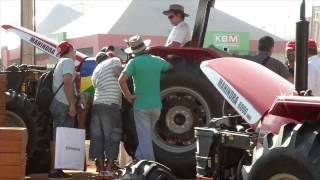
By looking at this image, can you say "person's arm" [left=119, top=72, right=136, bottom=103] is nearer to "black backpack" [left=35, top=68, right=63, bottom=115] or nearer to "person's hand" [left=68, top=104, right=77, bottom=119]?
"person's hand" [left=68, top=104, right=77, bottom=119]

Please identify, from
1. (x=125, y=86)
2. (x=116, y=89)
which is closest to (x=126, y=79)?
(x=125, y=86)

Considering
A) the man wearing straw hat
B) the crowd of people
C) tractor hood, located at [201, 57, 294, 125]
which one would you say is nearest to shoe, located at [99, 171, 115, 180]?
the crowd of people

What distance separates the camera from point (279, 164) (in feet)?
12.2

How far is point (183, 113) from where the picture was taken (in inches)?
270

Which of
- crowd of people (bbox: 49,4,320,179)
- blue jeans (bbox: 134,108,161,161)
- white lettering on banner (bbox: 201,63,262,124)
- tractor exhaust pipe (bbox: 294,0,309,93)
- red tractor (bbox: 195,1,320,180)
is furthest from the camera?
crowd of people (bbox: 49,4,320,179)

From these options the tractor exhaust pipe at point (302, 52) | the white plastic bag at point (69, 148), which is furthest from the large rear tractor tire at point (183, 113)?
the tractor exhaust pipe at point (302, 52)

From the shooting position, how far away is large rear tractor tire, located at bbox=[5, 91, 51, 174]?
7496 millimetres

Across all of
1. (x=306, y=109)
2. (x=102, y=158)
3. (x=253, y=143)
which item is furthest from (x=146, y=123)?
(x=306, y=109)

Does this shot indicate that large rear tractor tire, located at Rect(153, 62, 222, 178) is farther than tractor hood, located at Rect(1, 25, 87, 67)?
No

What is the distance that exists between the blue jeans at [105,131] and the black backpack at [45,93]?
0.55 m

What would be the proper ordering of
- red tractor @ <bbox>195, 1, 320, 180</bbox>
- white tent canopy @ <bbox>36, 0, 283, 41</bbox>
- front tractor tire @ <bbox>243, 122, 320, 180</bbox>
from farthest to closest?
white tent canopy @ <bbox>36, 0, 283, 41</bbox>, red tractor @ <bbox>195, 1, 320, 180</bbox>, front tractor tire @ <bbox>243, 122, 320, 180</bbox>

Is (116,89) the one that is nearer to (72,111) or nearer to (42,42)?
(72,111)

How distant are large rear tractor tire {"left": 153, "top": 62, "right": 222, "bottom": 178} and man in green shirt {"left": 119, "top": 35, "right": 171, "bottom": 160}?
203 millimetres

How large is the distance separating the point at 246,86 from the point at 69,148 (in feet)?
10.7
